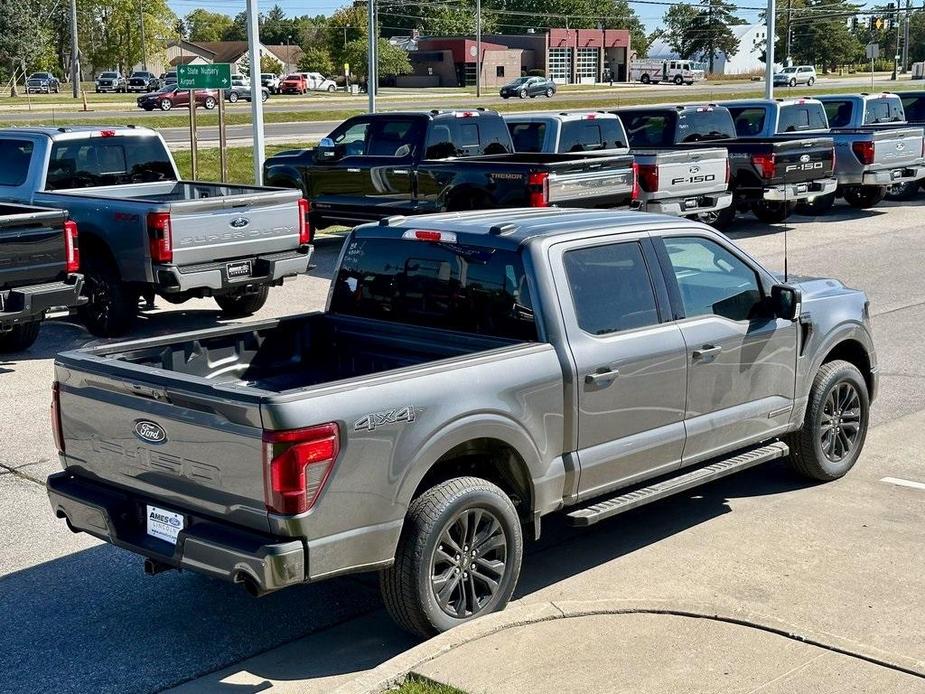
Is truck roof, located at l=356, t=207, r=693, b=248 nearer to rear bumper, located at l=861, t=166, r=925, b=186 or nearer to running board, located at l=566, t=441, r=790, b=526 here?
running board, located at l=566, t=441, r=790, b=526

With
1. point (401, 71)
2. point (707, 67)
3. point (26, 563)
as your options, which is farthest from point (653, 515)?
point (707, 67)

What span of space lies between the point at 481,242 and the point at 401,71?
93.2 metres

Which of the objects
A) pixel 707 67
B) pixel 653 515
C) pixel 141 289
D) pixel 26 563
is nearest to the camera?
pixel 26 563

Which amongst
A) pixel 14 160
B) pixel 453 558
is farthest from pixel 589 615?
pixel 14 160

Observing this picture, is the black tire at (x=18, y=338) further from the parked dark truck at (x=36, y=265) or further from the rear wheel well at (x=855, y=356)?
the rear wheel well at (x=855, y=356)

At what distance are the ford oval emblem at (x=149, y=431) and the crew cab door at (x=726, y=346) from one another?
2755 mm

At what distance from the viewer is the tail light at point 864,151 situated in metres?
22.2

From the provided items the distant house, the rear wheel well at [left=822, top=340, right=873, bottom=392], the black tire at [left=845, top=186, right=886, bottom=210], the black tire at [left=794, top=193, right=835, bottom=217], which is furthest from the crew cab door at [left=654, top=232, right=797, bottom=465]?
the distant house

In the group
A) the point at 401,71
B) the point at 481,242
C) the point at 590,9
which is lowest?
the point at 481,242

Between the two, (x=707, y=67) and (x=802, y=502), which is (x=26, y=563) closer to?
(x=802, y=502)

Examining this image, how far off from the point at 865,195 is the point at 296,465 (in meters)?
20.8

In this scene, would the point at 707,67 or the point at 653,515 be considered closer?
the point at 653,515

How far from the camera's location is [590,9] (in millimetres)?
140125

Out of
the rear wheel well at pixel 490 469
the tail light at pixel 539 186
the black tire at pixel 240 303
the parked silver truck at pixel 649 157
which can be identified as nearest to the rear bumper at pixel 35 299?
the black tire at pixel 240 303
